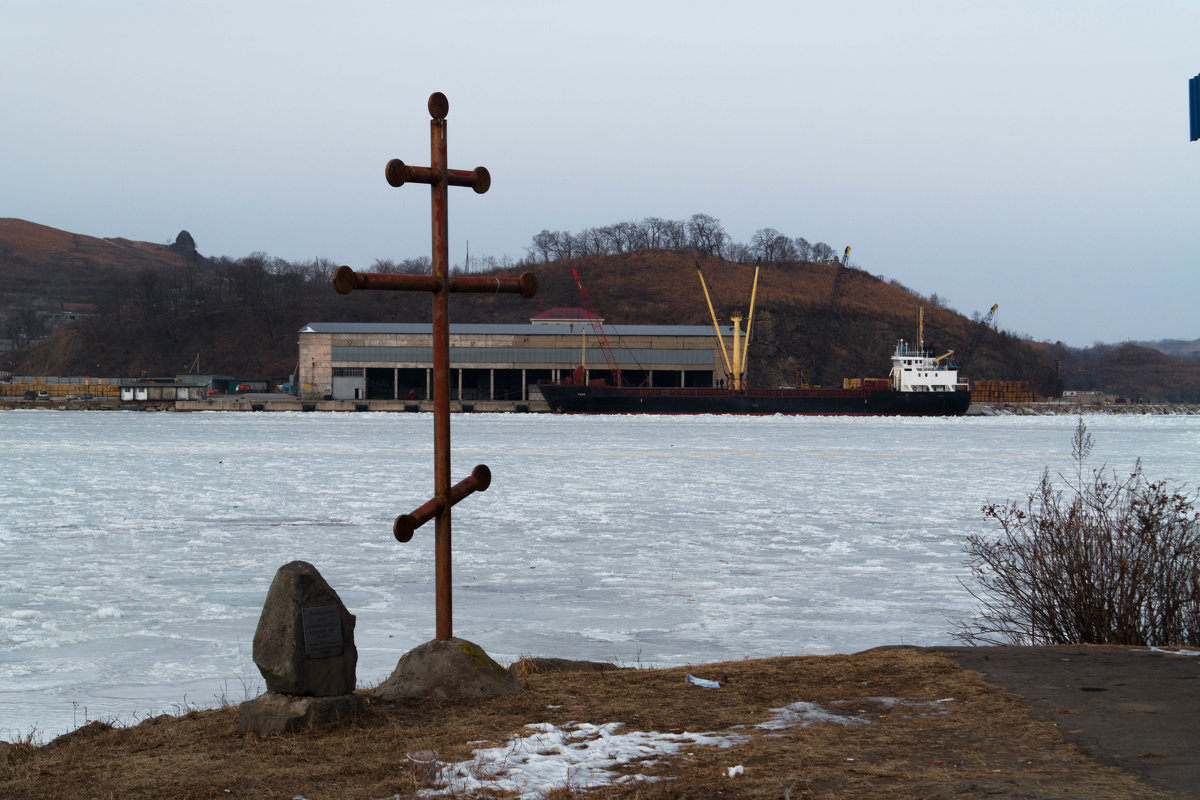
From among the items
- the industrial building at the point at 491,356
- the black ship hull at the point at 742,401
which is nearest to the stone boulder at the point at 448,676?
the black ship hull at the point at 742,401

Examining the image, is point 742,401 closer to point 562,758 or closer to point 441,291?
point 441,291

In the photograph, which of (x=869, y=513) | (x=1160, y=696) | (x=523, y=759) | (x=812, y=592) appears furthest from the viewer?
(x=869, y=513)

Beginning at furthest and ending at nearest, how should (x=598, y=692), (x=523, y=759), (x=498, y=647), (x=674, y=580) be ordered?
(x=674, y=580)
(x=498, y=647)
(x=598, y=692)
(x=523, y=759)

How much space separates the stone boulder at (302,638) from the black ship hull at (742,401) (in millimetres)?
79024

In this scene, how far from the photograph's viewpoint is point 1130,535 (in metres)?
7.47

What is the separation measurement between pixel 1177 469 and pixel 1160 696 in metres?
25.2

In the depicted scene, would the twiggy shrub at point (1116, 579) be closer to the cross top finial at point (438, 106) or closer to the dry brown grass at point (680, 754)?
the dry brown grass at point (680, 754)

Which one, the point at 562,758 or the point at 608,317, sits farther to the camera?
the point at 608,317

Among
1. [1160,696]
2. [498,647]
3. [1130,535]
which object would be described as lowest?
[498,647]

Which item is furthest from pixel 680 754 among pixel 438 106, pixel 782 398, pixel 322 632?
pixel 782 398

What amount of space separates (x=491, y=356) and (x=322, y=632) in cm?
8546

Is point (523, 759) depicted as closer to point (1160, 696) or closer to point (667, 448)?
point (1160, 696)

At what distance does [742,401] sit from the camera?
86188mm

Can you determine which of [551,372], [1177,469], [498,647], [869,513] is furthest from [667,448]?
[551,372]
